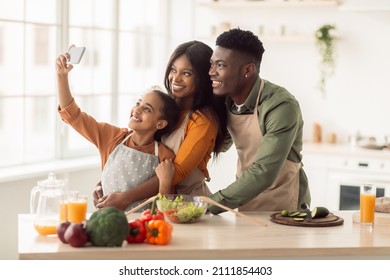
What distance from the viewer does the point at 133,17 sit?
19.1 ft

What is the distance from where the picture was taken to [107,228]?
2.38m

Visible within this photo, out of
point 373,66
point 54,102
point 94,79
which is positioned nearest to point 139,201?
point 54,102

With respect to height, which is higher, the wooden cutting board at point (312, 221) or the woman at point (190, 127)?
the woman at point (190, 127)

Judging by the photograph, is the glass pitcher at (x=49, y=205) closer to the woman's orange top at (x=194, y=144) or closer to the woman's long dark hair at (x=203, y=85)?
the woman's orange top at (x=194, y=144)

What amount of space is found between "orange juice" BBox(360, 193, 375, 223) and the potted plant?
3.33m

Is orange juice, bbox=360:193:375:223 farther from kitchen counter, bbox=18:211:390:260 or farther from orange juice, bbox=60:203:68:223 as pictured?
orange juice, bbox=60:203:68:223

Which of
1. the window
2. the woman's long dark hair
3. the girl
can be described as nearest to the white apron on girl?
the girl

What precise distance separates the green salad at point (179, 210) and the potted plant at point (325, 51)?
11.3 ft

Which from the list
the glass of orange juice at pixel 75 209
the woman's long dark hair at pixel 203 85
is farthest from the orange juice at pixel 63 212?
the woman's long dark hair at pixel 203 85

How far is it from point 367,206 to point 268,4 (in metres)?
Result: 3.53

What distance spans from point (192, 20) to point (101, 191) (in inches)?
134

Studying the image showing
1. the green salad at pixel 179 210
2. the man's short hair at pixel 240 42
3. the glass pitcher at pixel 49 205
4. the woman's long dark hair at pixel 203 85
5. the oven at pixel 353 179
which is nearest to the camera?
the glass pitcher at pixel 49 205

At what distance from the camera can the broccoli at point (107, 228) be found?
7.82 feet

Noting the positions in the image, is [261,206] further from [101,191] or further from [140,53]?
[140,53]
